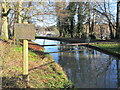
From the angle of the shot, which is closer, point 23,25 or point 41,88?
point 23,25

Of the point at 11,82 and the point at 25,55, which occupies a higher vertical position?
the point at 25,55

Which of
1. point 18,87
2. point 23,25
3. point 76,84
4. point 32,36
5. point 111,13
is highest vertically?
point 111,13

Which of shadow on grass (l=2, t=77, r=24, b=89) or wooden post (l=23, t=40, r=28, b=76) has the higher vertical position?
wooden post (l=23, t=40, r=28, b=76)

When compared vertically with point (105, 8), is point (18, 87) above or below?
below

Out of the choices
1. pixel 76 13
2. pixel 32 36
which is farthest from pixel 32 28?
pixel 76 13

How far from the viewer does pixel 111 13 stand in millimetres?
30672

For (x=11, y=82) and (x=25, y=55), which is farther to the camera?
(x=11, y=82)

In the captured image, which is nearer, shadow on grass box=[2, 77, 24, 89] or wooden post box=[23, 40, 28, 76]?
wooden post box=[23, 40, 28, 76]

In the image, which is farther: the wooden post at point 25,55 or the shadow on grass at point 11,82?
the shadow on grass at point 11,82

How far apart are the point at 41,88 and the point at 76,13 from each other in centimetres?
4247

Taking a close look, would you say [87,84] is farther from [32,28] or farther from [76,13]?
[76,13]

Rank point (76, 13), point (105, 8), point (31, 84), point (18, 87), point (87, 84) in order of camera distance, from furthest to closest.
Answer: point (76, 13), point (105, 8), point (87, 84), point (31, 84), point (18, 87)

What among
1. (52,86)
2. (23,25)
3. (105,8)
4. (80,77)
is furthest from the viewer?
(105,8)

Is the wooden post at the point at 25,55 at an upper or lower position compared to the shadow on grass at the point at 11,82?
upper
